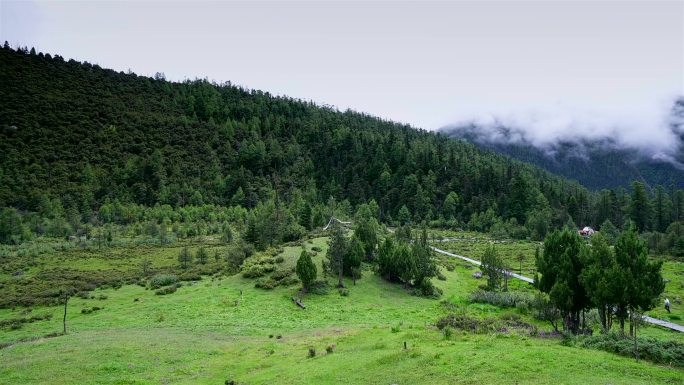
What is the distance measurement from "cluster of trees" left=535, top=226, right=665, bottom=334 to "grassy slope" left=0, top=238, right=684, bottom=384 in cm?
884

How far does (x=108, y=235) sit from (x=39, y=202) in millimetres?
60478

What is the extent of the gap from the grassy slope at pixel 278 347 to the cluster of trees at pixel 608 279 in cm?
884

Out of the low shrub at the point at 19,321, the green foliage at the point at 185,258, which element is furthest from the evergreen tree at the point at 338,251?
the green foliage at the point at 185,258

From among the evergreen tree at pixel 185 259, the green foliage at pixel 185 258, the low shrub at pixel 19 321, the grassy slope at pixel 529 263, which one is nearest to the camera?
the low shrub at pixel 19 321

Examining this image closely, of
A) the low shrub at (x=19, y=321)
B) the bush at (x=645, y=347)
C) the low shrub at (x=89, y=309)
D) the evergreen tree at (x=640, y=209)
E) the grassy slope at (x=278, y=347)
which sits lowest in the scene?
the low shrub at (x=19, y=321)

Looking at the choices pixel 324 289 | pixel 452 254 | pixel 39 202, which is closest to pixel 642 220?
pixel 452 254

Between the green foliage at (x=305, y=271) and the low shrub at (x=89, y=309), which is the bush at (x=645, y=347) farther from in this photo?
the low shrub at (x=89, y=309)

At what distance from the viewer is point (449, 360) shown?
30.3 m

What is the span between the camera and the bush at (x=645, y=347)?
28.4 m

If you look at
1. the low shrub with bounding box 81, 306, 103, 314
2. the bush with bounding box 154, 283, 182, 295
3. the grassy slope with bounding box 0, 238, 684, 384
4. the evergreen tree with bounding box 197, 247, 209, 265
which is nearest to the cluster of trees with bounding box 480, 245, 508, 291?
the grassy slope with bounding box 0, 238, 684, 384

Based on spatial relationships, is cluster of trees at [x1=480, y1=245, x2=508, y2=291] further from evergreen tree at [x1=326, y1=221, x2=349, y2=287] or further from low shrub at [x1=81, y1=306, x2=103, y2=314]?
low shrub at [x1=81, y1=306, x2=103, y2=314]

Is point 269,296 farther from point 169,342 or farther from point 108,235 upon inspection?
point 108,235

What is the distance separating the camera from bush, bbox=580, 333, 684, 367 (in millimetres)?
28438

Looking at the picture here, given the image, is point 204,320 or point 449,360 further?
point 204,320
